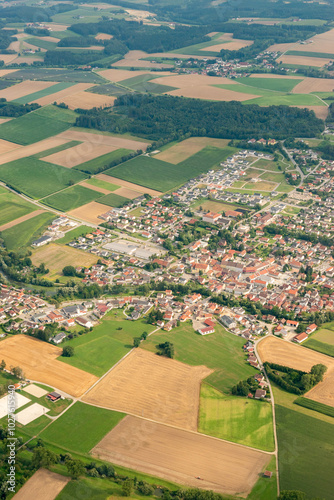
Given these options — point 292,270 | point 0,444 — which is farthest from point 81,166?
point 0,444

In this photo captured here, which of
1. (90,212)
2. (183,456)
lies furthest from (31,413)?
(90,212)

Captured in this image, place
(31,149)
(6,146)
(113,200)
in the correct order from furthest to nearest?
(6,146) < (31,149) < (113,200)

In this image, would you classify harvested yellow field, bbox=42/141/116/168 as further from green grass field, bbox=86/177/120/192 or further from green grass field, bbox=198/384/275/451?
green grass field, bbox=198/384/275/451

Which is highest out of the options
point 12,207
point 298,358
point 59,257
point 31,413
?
point 12,207

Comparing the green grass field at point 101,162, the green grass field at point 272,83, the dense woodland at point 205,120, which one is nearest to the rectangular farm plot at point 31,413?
the green grass field at point 101,162

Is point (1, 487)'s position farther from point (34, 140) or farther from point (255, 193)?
point (34, 140)

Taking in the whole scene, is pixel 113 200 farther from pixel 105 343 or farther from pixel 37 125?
pixel 37 125
